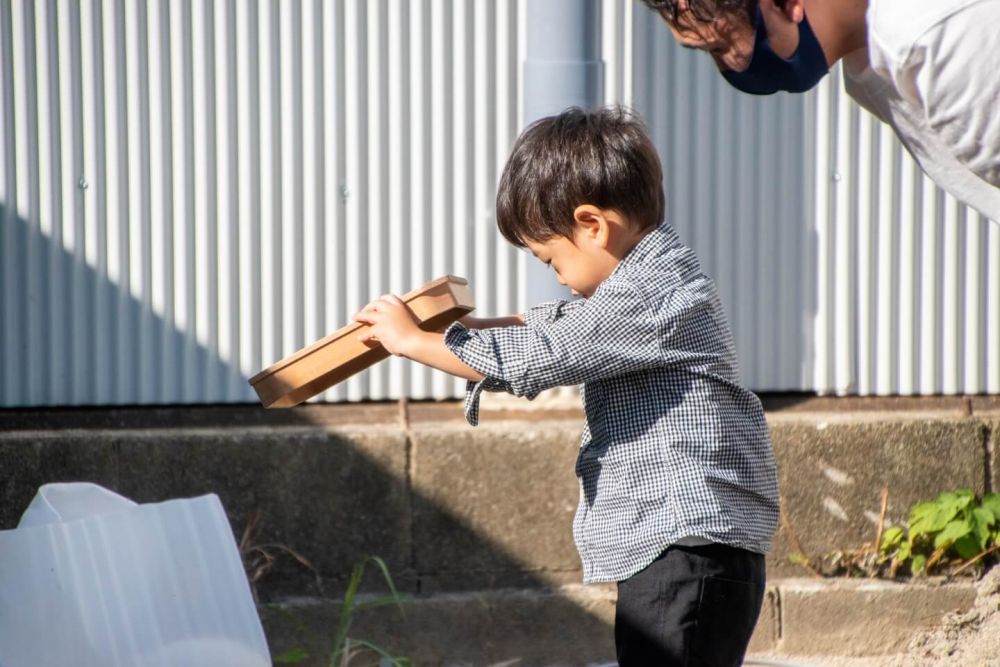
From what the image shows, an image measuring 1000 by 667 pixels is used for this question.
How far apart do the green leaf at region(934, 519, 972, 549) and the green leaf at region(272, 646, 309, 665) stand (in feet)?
6.49

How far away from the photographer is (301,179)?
4312 mm

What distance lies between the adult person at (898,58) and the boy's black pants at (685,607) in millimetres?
802

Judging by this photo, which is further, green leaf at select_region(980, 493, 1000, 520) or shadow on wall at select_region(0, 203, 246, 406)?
shadow on wall at select_region(0, 203, 246, 406)

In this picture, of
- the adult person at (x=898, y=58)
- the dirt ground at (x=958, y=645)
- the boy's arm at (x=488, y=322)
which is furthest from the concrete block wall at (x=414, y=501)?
the adult person at (x=898, y=58)

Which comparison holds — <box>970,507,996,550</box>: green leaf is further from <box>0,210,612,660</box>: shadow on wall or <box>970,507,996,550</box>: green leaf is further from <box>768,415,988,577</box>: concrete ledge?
<box>0,210,612,660</box>: shadow on wall

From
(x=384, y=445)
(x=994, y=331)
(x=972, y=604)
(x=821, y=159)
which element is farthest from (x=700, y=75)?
(x=972, y=604)

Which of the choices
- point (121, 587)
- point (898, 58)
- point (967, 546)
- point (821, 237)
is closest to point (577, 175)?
point (898, 58)

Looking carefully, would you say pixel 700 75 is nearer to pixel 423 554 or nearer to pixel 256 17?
pixel 256 17

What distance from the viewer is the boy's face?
2520 millimetres

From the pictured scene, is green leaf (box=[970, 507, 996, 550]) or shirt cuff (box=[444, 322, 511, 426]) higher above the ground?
shirt cuff (box=[444, 322, 511, 426])

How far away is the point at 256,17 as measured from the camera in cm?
426

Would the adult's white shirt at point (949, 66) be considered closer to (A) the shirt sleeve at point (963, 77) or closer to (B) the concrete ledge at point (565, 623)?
(A) the shirt sleeve at point (963, 77)

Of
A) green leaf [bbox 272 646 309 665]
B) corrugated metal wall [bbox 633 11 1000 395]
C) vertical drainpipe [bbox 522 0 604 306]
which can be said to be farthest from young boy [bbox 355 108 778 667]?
corrugated metal wall [bbox 633 11 1000 395]

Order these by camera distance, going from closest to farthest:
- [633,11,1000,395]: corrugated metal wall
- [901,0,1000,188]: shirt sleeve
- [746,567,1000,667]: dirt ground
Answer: [901,0,1000,188]: shirt sleeve
[746,567,1000,667]: dirt ground
[633,11,1000,395]: corrugated metal wall
